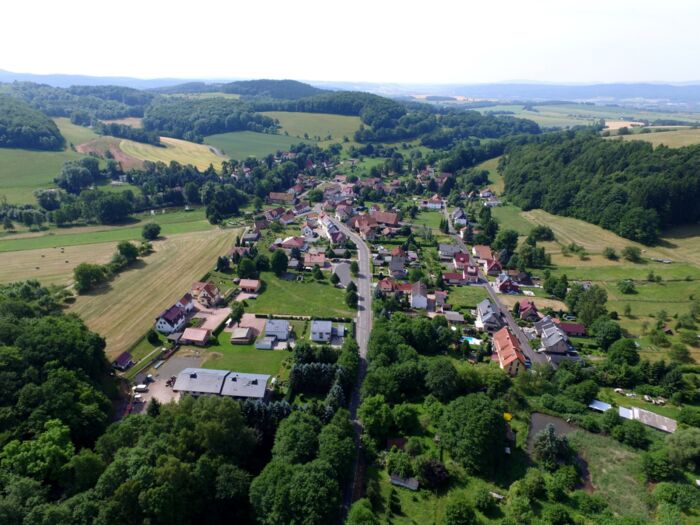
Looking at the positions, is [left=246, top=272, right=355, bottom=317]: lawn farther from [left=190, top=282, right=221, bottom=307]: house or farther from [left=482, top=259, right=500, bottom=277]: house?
[left=482, top=259, right=500, bottom=277]: house

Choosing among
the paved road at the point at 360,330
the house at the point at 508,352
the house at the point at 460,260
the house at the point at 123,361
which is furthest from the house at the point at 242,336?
the house at the point at 460,260

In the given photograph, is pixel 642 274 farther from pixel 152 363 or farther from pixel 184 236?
pixel 184 236

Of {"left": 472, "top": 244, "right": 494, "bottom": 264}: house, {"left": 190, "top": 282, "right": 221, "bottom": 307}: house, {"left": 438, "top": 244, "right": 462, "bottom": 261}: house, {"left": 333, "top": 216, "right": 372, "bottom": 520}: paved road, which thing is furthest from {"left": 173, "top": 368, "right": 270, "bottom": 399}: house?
{"left": 472, "top": 244, "right": 494, "bottom": 264}: house

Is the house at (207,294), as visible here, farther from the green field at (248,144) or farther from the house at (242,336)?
the green field at (248,144)

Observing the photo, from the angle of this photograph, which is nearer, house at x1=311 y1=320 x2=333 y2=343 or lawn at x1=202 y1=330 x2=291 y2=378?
lawn at x1=202 y1=330 x2=291 y2=378

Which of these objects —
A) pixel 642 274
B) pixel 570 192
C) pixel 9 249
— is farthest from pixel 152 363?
pixel 570 192

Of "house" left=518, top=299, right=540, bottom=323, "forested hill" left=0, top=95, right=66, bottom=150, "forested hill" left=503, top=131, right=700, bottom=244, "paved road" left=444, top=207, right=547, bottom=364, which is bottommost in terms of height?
"paved road" left=444, top=207, right=547, bottom=364

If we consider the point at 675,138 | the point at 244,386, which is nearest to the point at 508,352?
the point at 244,386
